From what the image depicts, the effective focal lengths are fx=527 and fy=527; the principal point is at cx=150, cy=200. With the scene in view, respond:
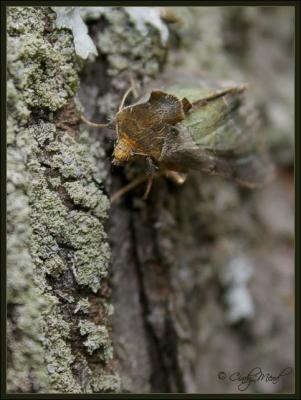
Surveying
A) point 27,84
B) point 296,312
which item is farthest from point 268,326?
point 27,84

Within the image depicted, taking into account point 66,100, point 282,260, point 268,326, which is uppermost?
point 66,100

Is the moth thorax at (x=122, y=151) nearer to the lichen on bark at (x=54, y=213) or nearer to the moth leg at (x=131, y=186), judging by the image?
the lichen on bark at (x=54, y=213)

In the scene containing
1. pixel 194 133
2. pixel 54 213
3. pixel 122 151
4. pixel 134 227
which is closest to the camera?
pixel 54 213

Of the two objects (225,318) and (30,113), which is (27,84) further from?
(225,318)

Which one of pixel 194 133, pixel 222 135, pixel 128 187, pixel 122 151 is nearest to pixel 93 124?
pixel 122 151

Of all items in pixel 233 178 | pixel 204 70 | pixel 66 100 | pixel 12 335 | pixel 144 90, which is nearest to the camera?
pixel 12 335

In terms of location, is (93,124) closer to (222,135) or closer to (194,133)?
(194,133)
